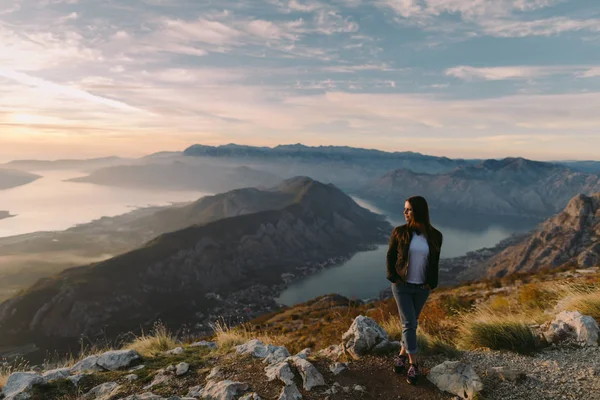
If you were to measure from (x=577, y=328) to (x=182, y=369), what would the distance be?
8.73m

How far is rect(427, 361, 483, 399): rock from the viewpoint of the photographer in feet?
17.4

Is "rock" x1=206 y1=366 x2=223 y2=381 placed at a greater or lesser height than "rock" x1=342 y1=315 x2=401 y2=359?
lesser

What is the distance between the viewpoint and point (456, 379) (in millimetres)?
5531

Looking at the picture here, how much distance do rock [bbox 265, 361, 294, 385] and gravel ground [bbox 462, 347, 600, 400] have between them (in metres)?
3.29

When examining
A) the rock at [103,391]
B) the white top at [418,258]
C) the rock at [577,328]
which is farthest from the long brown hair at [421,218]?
the rock at [103,391]

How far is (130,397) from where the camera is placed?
6.08m

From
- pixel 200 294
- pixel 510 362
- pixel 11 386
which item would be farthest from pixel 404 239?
pixel 200 294

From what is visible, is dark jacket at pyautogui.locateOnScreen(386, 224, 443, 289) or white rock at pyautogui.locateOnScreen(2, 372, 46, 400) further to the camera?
white rock at pyautogui.locateOnScreen(2, 372, 46, 400)

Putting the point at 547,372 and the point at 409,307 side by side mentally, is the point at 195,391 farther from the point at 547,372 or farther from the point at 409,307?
the point at 547,372

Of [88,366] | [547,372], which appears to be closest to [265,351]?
[88,366]

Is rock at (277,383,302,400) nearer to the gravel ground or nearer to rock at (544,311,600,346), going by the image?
the gravel ground

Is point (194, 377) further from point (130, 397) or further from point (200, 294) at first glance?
point (200, 294)

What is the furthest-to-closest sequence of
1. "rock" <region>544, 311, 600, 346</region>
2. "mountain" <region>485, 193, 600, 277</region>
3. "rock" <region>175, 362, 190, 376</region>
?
"mountain" <region>485, 193, 600, 277</region>, "rock" <region>175, 362, 190, 376</region>, "rock" <region>544, 311, 600, 346</region>

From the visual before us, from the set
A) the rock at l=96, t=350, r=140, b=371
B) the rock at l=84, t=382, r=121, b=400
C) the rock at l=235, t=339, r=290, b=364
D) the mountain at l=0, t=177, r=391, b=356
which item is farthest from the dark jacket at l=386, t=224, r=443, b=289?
the mountain at l=0, t=177, r=391, b=356
